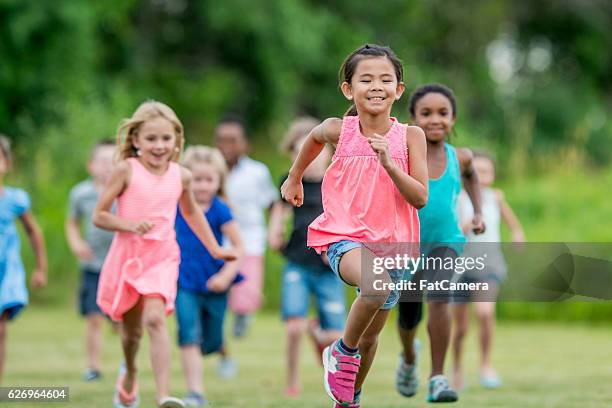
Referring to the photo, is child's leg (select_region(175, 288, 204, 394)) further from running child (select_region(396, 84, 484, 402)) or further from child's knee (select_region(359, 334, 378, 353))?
child's knee (select_region(359, 334, 378, 353))

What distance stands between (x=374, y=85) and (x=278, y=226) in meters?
3.82

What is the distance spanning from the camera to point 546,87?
3703 cm

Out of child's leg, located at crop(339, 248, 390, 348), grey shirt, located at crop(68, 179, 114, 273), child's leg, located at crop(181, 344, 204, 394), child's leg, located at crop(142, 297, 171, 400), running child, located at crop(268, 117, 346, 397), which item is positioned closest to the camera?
child's leg, located at crop(339, 248, 390, 348)

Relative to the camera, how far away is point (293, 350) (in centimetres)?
934

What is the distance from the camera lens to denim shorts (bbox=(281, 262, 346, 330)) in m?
9.47

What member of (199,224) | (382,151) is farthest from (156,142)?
(382,151)

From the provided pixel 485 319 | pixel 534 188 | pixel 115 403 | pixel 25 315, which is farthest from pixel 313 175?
Answer: pixel 534 188

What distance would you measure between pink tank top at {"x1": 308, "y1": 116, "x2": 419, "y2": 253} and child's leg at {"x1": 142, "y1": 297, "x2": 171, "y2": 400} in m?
1.49

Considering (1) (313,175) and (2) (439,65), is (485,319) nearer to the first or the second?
(1) (313,175)

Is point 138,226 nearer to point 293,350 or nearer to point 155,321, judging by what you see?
point 155,321

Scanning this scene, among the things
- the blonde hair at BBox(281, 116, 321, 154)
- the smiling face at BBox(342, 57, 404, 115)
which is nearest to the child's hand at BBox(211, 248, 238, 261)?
the smiling face at BBox(342, 57, 404, 115)

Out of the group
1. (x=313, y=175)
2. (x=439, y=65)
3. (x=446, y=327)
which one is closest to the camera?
(x=446, y=327)

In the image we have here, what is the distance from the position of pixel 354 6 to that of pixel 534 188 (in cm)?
Answer: 1502

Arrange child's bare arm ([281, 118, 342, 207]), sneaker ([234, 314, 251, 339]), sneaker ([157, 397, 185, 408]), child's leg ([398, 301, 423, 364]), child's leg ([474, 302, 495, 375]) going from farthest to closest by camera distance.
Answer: sneaker ([234, 314, 251, 339])
child's leg ([474, 302, 495, 375])
child's leg ([398, 301, 423, 364])
sneaker ([157, 397, 185, 408])
child's bare arm ([281, 118, 342, 207])
